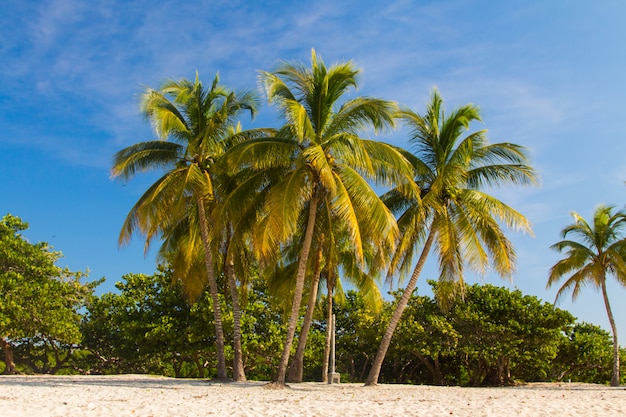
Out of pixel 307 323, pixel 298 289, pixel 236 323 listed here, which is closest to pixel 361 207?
pixel 298 289

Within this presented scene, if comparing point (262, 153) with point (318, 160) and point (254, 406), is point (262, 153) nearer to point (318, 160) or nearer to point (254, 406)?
point (318, 160)

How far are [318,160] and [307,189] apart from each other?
1.62 metres

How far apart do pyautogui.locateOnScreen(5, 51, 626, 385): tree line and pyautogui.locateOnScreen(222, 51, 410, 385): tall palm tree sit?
3 centimetres

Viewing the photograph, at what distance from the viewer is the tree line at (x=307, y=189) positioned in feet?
46.0

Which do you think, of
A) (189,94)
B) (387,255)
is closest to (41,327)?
(189,94)

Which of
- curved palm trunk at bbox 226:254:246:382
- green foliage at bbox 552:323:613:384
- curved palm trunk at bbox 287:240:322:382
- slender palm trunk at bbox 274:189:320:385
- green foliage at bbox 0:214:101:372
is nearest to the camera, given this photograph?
slender palm trunk at bbox 274:189:320:385

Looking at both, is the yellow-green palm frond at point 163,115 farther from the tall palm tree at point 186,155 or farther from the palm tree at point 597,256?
the palm tree at point 597,256

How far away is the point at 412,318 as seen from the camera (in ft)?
82.9

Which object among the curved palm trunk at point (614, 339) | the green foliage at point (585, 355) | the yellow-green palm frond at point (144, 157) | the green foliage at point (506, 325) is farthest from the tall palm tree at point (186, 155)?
the green foliage at point (585, 355)

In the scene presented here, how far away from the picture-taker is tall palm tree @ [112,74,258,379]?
1571 centimetres

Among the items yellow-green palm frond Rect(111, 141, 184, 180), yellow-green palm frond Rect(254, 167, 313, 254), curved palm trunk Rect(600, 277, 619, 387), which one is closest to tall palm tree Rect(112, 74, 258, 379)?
yellow-green palm frond Rect(111, 141, 184, 180)

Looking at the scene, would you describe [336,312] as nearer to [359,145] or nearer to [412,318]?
[412,318]

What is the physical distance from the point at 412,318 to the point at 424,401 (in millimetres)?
14377

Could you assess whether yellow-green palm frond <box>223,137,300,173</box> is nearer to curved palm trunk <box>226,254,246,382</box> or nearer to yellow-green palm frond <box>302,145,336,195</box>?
yellow-green palm frond <box>302,145,336,195</box>
